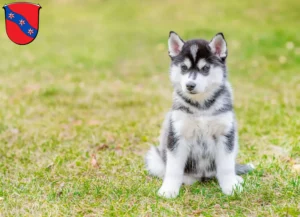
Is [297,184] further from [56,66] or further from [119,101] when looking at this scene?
[56,66]

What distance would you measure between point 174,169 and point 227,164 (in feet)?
1.66

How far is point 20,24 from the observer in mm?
4793

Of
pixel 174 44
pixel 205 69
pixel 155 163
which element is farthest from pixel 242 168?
pixel 174 44

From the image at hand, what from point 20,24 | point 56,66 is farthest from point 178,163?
point 56,66

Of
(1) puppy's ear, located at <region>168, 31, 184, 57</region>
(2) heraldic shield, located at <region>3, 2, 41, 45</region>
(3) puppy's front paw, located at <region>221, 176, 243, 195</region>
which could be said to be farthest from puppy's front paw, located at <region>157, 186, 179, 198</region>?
(2) heraldic shield, located at <region>3, 2, 41, 45</region>

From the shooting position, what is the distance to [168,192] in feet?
14.3

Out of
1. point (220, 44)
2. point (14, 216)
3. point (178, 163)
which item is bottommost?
point (14, 216)

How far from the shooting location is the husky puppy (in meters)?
4.24

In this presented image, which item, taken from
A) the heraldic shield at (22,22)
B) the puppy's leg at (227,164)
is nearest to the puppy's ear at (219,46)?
the puppy's leg at (227,164)

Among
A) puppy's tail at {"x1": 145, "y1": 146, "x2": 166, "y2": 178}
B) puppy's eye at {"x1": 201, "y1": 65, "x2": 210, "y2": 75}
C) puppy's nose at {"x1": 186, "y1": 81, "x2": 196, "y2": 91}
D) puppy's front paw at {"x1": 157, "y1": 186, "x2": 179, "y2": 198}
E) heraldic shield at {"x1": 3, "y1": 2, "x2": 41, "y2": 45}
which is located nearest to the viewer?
puppy's nose at {"x1": 186, "y1": 81, "x2": 196, "y2": 91}

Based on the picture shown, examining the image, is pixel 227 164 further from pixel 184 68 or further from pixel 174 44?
pixel 174 44

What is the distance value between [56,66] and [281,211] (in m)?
8.63

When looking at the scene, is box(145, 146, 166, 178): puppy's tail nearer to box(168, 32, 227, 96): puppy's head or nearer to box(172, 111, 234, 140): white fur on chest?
box(172, 111, 234, 140): white fur on chest

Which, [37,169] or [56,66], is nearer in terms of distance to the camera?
[37,169]
